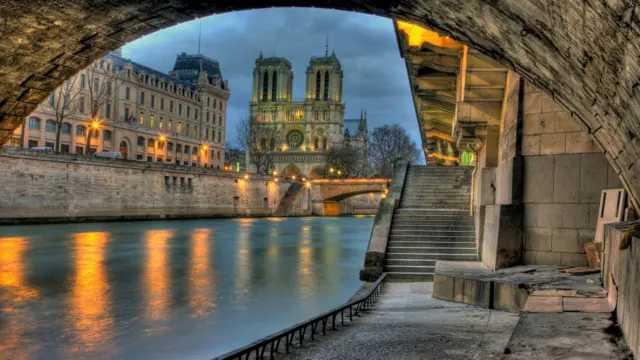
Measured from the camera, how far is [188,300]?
14.5 meters

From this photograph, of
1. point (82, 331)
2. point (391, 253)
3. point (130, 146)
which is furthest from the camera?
point (130, 146)

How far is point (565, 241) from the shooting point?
10.8 metres

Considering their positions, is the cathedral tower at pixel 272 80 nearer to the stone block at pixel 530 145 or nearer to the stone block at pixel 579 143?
the stone block at pixel 530 145

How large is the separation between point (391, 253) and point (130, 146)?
59.4 m

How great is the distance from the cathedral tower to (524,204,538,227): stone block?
119017mm

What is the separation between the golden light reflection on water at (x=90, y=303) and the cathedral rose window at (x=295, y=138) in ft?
331

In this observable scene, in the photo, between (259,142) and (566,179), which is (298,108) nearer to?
(259,142)

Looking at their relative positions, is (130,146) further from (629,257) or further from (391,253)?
(629,257)

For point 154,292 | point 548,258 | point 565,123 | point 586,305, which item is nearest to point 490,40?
point 586,305

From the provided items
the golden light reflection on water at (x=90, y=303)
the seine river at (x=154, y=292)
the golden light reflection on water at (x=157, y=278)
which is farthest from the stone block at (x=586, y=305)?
the golden light reflection on water at (x=157, y=278)

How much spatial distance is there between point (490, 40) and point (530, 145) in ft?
24.1

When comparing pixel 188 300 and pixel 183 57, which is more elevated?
pixel 183 57

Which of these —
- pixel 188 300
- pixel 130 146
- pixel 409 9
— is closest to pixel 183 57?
pixel 130 146

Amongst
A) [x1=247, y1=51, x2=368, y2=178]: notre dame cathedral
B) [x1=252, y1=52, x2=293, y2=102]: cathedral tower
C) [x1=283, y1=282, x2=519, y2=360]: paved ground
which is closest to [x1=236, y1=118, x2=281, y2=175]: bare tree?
[x1=247, y1=51, x2=368, y2=178]: notre dame cathedral
